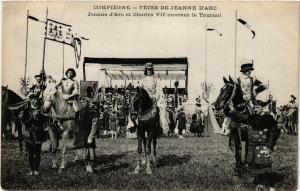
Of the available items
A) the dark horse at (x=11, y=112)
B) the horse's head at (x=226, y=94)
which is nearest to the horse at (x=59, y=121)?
the dark horse at (x=11, y=112)

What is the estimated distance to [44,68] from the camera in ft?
23.3

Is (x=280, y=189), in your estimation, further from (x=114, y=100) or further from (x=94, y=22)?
(x=94, y=22)

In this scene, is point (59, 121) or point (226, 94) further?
point (59, 121)

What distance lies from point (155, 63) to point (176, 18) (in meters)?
0.72

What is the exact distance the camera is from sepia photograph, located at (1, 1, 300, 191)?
6.97 meters

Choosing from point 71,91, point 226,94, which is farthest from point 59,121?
point 226,94

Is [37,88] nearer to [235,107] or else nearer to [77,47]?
[77,47]

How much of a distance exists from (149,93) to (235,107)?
1.26m

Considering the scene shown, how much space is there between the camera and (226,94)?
22.8ft

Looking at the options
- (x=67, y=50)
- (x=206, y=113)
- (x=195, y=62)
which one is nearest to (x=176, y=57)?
(x=195, y=62)

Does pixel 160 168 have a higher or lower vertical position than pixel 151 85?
lower

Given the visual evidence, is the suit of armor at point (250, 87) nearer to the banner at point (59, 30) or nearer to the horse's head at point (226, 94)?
the horse's head at point (226, 94)

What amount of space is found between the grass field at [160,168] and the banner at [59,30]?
157cm

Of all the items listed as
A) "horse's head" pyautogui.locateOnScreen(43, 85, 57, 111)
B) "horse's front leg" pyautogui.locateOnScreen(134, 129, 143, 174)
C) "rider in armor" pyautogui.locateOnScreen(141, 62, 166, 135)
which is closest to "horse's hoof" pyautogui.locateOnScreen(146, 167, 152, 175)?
"horse's front leg" pyautogui.locateOnScreen(134, 129, 143, 174)
